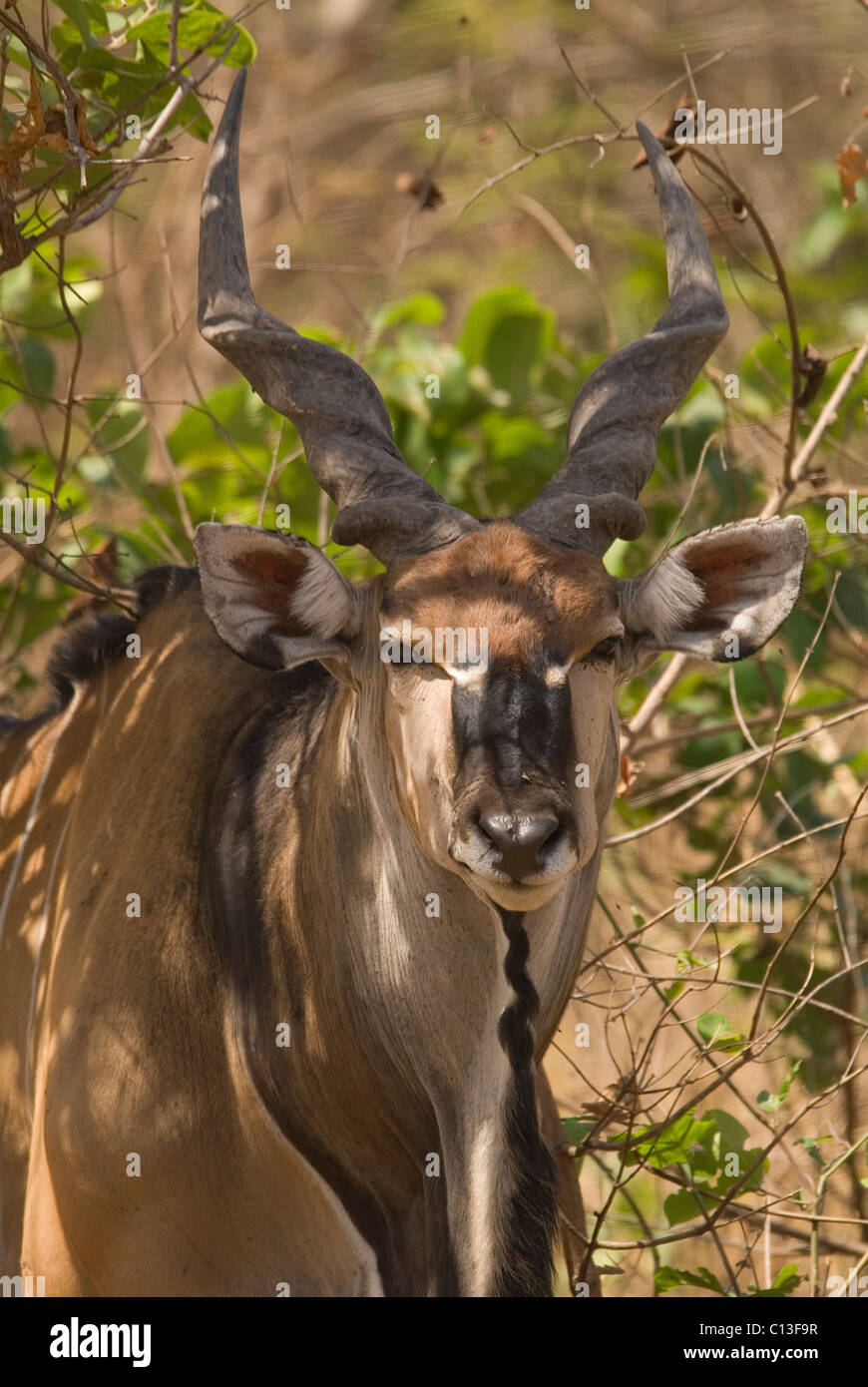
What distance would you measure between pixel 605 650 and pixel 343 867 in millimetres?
613

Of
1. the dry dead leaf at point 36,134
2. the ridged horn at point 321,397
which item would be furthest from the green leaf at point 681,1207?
the dry dead leaf at point 36,134

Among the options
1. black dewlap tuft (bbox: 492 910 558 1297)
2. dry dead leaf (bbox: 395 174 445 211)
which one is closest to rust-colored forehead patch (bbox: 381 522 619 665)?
black dewlap tuft (bbox: 492 910 558 1297)

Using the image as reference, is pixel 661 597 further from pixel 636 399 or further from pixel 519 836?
pixel 519 836

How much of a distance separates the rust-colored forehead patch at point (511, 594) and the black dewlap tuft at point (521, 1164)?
1.69 feet

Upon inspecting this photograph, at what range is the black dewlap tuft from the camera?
2.83 metres

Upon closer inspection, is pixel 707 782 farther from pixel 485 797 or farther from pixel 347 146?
pixel 347 146

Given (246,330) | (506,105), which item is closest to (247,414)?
(246,330)

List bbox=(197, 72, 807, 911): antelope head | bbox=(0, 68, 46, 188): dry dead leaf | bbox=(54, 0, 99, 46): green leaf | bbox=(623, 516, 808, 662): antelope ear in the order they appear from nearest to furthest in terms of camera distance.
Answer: bbox=(197, 72, 807, 911): antelope head
bbox=(623, 516, 808, 662): antelope ear
bbox=(0, 68, 46, 188): dry dead leaf
bbox=(54, 0, 99, 46): green leaf

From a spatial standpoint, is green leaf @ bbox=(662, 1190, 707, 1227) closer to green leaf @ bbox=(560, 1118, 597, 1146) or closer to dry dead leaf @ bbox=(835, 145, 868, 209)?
green leaf @ bbox=(560, 1118, 597, 1146)

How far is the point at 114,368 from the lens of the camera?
396 inches

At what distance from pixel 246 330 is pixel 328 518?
1863mm

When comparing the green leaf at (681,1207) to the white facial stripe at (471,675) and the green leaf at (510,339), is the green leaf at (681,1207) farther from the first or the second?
the green leaf at (510,339)

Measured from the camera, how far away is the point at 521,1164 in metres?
2.83

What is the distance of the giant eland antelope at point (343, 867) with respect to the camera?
9.09ft
